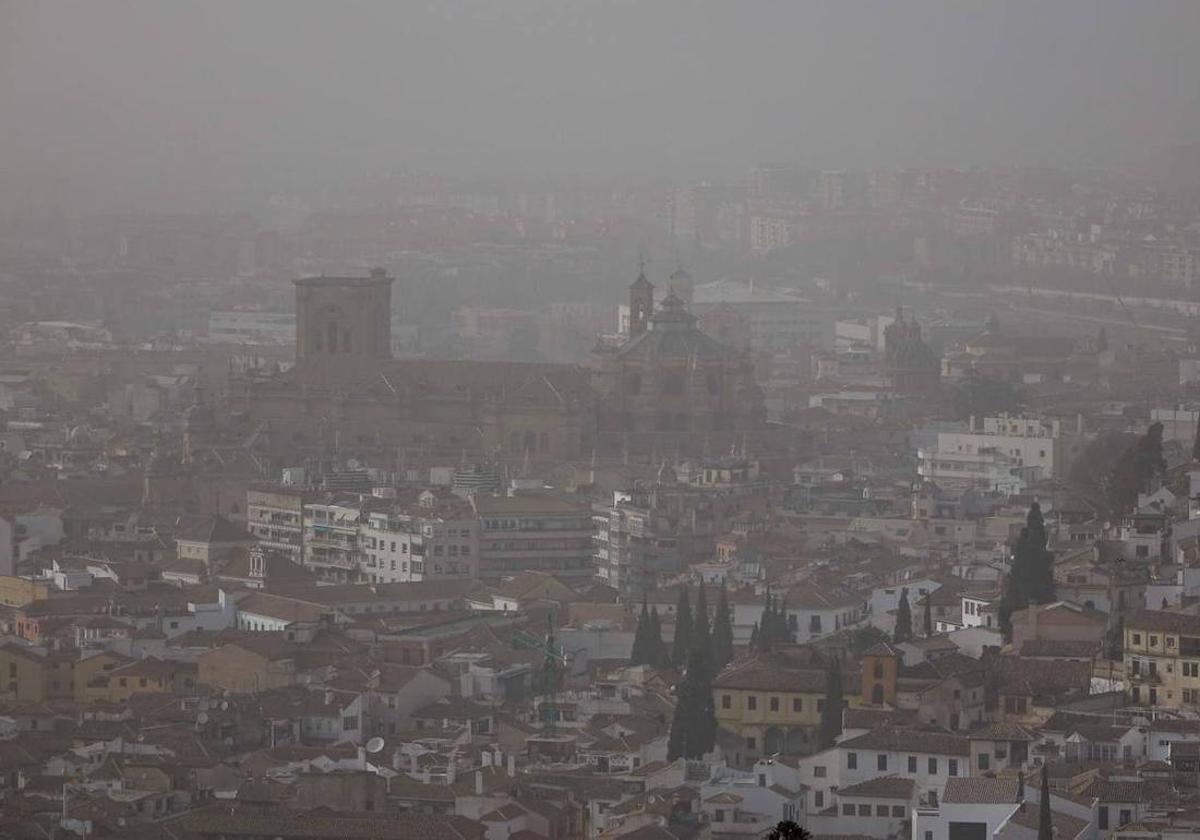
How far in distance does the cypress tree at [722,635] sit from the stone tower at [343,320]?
69.8 feet

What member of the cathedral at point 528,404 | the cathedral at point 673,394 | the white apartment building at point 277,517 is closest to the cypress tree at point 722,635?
the white apartment building at point 277,517

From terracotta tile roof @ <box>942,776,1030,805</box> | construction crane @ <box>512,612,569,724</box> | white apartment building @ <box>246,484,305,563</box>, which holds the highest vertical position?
terracotta tile roof @ <box>942,776,1030,805</box>

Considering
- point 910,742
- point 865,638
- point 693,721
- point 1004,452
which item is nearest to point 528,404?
point 1004,452

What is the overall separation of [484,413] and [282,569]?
11701 millimetres

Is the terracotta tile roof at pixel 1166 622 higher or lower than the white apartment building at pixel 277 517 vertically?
higher

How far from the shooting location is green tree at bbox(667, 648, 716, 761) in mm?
29094

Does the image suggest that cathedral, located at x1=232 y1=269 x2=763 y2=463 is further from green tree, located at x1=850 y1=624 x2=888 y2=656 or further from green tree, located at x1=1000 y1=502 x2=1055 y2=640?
green tree, located at x1=1000 y1=502 x2=1055 y2=640

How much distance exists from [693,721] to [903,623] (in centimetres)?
339

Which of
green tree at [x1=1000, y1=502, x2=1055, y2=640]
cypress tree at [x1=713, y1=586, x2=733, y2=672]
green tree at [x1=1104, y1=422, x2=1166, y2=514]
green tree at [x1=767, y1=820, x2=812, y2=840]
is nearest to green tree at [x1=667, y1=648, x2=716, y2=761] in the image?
cypress tree at [x1=713, y1=586, x2=733, y2=672]

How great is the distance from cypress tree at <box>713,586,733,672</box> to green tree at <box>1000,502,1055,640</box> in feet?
5.88

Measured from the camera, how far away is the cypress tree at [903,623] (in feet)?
105

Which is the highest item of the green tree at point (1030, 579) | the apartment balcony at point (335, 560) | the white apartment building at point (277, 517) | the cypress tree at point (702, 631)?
the green tree at point (1030, 579)

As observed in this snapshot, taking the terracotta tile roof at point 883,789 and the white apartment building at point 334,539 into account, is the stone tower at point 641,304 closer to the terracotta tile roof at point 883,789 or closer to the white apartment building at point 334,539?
the white apartment building at point 334,539

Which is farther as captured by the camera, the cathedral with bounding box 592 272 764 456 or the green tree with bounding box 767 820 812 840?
the cathedral with bounding box 592 272 764 456
